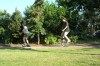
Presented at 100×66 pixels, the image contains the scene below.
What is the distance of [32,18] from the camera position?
24391 mm

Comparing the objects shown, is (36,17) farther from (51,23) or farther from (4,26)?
(4,26)

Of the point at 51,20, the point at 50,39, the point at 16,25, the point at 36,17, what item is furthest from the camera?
the point at 51,20

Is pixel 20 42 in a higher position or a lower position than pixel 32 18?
lower

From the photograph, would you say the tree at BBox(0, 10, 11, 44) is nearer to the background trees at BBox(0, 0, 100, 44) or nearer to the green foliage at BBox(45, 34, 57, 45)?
the background trees at BBox(0, 0, 100, 44)

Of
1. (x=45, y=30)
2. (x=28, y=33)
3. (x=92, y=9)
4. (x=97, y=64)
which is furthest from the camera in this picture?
(x=92, y=9)

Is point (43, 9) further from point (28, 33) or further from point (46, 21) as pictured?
point (28, 33)

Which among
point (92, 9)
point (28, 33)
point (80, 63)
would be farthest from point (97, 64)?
point (92, 9)

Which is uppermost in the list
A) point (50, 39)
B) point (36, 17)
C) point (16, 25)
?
point (36, 17)

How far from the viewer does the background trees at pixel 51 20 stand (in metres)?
24.5

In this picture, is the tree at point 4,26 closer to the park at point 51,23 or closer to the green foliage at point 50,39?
the park at point 51,23

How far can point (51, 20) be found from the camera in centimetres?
2498


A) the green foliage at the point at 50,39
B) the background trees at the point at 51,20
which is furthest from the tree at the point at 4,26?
the green foliage at the point at 50,39

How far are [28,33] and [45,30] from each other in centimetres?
187

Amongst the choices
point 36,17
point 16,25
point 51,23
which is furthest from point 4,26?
point 51,23
